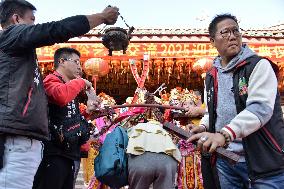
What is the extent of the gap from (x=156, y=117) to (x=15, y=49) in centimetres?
260

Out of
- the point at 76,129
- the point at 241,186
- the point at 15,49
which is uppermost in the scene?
the point at 15,49

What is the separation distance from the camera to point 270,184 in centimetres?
211

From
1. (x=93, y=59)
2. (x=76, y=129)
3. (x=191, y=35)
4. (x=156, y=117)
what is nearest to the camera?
(x=76, y=129)

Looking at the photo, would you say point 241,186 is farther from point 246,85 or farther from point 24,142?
point 24,142

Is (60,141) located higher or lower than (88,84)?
lower

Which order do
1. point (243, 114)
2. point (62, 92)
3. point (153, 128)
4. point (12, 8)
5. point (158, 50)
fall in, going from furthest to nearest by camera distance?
point (158, 50) → point (153, 128) → point (62, 92) → point (12, 8) → point (243, 114)

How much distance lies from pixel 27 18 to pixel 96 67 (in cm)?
556

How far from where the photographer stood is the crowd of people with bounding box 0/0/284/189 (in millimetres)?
2113

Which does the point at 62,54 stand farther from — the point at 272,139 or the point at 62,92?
the point at 272,139

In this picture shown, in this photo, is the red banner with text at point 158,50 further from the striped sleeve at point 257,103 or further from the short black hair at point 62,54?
the striped sleeve at point 257,103

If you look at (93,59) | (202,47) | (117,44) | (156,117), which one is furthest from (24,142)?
(202,47)

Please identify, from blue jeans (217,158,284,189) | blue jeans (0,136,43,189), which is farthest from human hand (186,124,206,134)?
blue jeans (0,136,43,189)

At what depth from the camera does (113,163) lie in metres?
3.45

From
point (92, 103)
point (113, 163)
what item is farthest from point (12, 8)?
point (113, 163)
